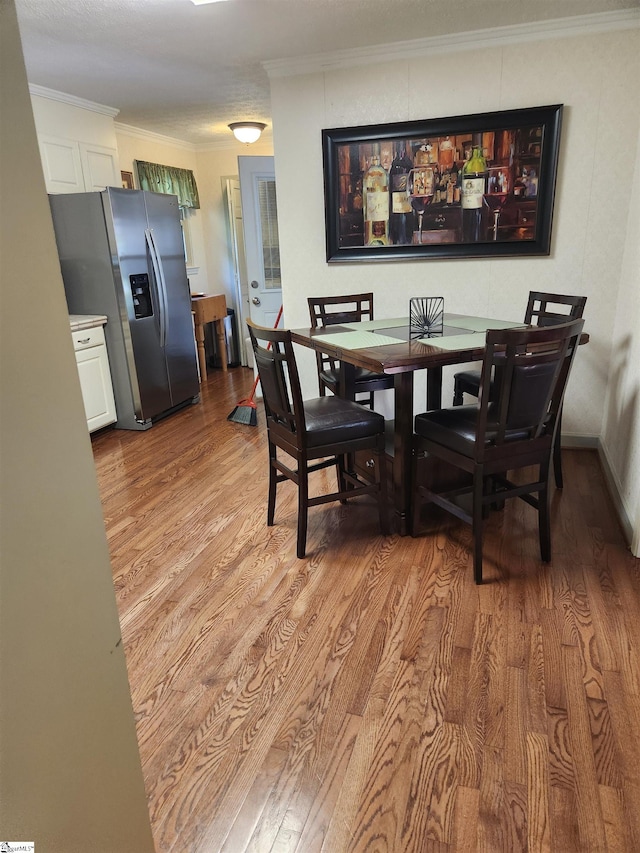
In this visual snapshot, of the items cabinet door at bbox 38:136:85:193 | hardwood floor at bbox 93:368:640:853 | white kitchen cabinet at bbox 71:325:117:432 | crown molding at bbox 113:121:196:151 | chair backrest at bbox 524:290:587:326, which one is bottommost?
hardwood floor at bbox 93:368:640:853

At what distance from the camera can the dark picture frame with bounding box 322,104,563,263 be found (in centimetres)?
314

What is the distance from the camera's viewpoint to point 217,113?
15.6 ft

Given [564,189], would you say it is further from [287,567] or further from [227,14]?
[287,567]

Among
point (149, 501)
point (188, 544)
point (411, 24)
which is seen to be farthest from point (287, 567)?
point (411, 24)

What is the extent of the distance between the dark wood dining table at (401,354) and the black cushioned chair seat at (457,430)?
8 centimetres

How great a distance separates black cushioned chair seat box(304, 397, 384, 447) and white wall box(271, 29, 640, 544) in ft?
4.22

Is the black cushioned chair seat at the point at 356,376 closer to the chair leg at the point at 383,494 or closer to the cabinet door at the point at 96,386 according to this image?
the chair leg at the point at 383,494

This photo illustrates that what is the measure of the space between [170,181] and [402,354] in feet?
14.9

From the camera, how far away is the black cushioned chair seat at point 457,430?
2.11 meters

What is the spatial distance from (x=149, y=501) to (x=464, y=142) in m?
2.81

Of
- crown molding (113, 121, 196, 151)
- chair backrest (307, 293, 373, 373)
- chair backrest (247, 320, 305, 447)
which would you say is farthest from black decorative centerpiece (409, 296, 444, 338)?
crown molding (113, 121, 196, 151)

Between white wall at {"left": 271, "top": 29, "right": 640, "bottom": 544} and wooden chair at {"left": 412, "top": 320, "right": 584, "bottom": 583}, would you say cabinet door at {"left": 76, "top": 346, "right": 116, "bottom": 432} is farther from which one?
wooden chair at {"left": 412, "top": 320, "right": 584, "bottom": 583}

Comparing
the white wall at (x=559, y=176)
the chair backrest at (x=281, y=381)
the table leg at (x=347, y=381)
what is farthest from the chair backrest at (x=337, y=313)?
the chair backrest at (x=281, y=381)

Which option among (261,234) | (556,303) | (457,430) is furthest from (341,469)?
(261,234)
